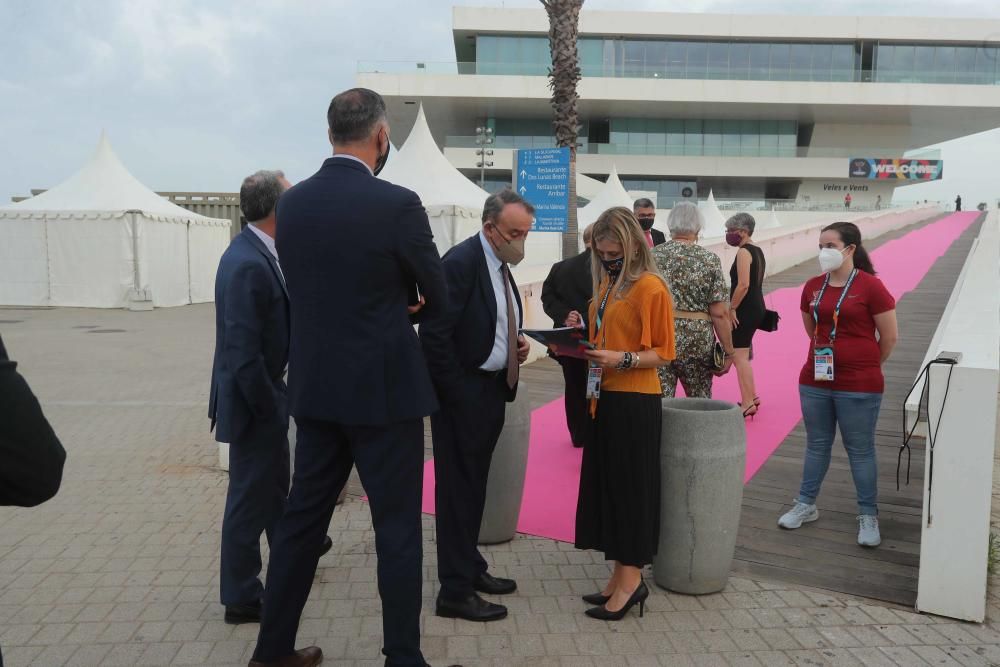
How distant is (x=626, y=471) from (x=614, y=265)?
94 cm

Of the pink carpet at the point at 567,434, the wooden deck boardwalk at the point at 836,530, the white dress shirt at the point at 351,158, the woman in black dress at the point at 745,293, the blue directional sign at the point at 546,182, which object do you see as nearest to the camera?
the white dress shirt at the point at 351,158

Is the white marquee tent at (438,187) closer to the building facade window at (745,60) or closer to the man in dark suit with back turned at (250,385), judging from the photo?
the man in dark suit with back turned at (250,385)

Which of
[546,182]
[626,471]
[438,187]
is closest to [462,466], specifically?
[626,471]

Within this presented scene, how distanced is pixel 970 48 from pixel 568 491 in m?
62.1

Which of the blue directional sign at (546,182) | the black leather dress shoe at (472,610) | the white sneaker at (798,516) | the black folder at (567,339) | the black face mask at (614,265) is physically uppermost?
the blue directional sign at (546,182)

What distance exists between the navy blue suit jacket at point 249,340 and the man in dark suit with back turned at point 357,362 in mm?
465

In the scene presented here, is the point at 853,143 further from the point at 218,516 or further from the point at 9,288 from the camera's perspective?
the point at 218,516

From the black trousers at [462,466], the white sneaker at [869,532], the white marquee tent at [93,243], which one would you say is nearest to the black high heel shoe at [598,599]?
the black trousers at [462,466]

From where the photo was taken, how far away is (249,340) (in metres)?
3.40

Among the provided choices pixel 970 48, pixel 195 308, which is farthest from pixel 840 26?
pixel 195 308

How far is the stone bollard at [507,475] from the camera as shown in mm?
4629

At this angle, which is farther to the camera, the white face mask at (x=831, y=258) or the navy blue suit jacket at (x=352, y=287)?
the white face mask at (x=831, y=258)

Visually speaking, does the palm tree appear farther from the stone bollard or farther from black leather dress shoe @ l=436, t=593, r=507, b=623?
black leather dress shoe @ l=436, t=593, r=507, b=623

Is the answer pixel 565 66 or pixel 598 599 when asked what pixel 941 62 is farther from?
pixel 598 599
